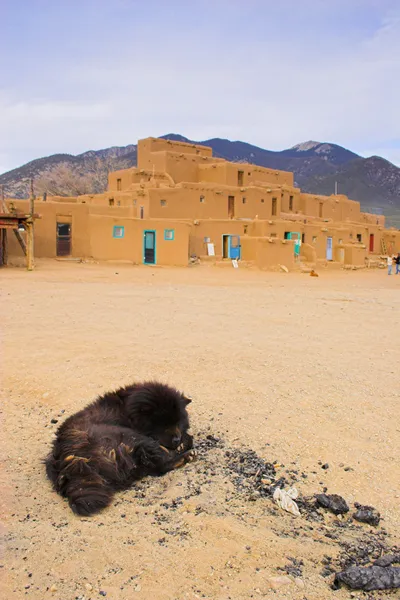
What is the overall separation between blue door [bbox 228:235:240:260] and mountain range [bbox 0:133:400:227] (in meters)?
26.5

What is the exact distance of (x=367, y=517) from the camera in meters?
2.36

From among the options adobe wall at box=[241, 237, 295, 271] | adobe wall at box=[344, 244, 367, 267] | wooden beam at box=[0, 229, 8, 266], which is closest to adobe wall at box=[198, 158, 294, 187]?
adobe wall at box=[344, 244, 367, 267]

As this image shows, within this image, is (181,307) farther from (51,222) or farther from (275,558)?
(51,222)

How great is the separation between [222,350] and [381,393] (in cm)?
205

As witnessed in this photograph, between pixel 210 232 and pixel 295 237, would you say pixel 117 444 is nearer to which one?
pixel 210 232

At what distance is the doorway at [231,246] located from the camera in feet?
92.3

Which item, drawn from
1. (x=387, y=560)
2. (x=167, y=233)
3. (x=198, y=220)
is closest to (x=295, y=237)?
(x=198, y=220)

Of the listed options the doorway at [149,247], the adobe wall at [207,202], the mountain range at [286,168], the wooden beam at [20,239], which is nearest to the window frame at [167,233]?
the doorway at [149,247]

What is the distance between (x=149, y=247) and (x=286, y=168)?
409 ft

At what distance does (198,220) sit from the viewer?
27.4 meters

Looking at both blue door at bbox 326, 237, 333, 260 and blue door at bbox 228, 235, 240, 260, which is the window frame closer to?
blue door at bbox 228, 235, 240, 260

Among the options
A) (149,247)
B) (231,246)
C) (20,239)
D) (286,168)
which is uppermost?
(286,168)

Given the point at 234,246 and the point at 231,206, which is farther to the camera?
the point at 231,206

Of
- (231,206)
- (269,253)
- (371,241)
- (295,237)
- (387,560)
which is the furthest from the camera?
(371,241)
